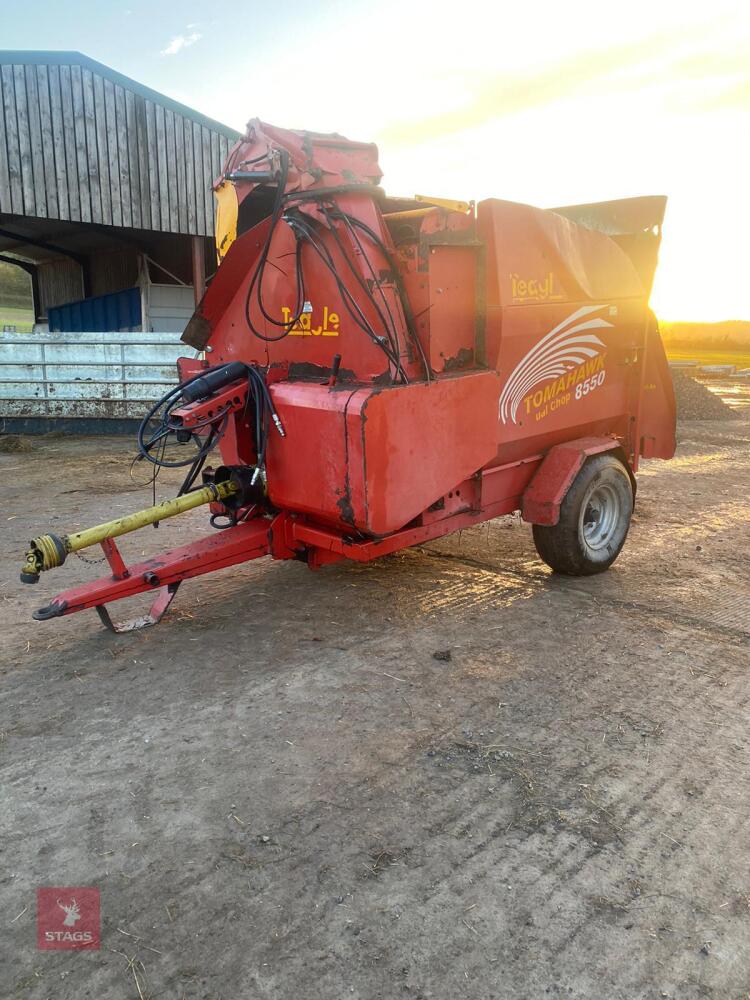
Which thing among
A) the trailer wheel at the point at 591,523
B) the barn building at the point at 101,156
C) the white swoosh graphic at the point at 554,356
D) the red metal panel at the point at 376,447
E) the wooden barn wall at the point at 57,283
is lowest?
the trailer wheel at the point at 591,523

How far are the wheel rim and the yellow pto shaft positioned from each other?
2.45 m

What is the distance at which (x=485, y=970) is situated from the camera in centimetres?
199

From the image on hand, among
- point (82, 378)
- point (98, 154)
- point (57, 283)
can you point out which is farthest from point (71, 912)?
point (57, 283)

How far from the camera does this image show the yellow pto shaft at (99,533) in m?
3.58

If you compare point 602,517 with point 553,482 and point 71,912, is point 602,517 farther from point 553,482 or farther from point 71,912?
point 71,912

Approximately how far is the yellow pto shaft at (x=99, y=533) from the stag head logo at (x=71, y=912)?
67.4 inches

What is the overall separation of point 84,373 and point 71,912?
10.4m

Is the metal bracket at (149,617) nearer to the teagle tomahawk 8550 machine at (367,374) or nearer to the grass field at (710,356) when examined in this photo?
the teagle tomahawk 8550 machine at (367,374)

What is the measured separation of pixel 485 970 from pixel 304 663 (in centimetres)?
192

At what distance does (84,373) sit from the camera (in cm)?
1141

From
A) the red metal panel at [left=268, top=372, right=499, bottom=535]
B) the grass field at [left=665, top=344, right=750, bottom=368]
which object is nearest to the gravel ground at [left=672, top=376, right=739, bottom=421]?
the grass field at [left=665, top=344, right=750, bottom=368]

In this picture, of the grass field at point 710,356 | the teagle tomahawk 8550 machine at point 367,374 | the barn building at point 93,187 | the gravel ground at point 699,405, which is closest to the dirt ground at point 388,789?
the teagle tomahawk 8550 machine at point 367,374

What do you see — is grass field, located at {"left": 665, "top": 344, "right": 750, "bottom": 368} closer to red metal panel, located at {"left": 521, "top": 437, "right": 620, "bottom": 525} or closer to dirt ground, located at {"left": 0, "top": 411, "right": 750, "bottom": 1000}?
red metal panel, located at {"left": 521, "top": 437, "right": 620, "bottom": 525}

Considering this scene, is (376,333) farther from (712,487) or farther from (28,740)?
(712,487)
